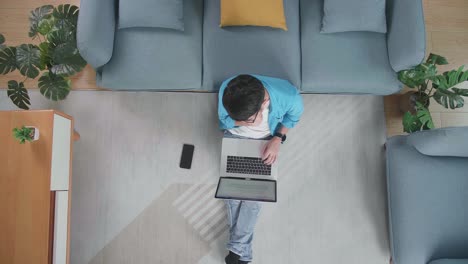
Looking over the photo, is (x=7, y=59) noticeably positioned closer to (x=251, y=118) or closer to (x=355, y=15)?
(x=251, y=118)

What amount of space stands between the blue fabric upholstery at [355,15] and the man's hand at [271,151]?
741mm

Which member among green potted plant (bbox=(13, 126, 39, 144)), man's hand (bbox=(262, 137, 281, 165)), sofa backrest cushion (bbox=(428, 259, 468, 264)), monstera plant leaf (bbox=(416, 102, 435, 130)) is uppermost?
monstera plant leaf (bbox=(416, 102, 435, 130))

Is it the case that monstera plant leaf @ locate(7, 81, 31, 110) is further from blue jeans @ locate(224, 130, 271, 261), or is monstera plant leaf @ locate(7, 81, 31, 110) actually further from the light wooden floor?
blue jeans @ locate(224, 130, 271, 261)

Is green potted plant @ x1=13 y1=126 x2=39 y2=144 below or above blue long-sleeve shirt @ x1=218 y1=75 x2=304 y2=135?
below

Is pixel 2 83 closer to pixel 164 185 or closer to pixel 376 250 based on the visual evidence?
pixel 164 185

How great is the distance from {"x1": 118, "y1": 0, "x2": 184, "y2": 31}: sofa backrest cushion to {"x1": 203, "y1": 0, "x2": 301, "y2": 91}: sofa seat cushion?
211 mm

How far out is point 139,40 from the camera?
2027 millimetres

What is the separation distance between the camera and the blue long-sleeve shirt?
5.80 ft

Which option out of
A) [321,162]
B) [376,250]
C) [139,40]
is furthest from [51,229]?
[376,250]

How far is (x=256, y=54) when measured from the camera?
6.79 ft

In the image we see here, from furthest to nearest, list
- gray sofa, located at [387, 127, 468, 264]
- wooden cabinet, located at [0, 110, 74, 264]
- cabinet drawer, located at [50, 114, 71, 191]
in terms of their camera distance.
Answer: gray sofa, located at [387, 127, 468, 264]
cabinet drawer, located at [50, 114, 71, 191]
wooden cabinet, located at [0, 110, 74, 264]

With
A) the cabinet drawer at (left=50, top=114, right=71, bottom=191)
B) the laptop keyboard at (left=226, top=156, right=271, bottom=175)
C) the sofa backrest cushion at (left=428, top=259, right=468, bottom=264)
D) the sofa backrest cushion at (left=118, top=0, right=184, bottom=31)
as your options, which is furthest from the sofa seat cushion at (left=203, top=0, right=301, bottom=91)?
the sofa backrest cushion at (left=428, top=259, right=468, bottom=264)

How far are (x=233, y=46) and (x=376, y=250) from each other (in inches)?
61.8

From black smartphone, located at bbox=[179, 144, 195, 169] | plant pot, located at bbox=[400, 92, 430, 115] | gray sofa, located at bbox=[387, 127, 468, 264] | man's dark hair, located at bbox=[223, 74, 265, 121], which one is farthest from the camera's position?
black smartphone, located at bbox=[179, 144, 195, 169]
